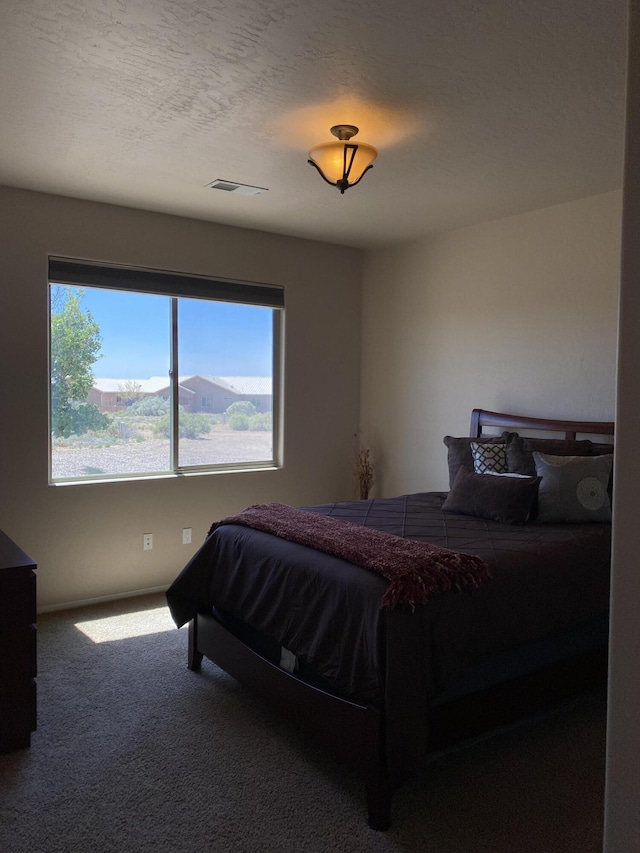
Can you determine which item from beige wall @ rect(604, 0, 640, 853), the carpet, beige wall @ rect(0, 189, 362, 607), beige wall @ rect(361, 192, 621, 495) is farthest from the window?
beige wall @ rect(604, 0, 640, 853)

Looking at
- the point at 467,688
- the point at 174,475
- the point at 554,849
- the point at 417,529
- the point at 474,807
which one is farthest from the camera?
the point at 174,475

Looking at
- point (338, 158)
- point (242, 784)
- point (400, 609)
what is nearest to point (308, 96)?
point (338, 158)

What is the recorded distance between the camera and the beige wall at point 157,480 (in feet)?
12.8

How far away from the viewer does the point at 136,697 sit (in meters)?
2.95

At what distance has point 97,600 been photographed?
167 inches

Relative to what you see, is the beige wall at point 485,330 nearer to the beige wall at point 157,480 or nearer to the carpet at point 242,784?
the beige wall at point 157,480

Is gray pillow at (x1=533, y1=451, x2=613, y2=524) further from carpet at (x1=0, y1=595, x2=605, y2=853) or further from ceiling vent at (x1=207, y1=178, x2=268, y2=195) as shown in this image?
ceiling vent at (x1=207, y1=178, x2=268, y2=195)

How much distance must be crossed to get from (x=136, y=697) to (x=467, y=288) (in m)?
3.37

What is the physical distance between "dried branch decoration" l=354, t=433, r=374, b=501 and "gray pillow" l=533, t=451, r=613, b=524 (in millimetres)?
2097

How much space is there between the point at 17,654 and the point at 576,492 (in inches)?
104

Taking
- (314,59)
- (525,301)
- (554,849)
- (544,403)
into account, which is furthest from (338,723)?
(525,301)

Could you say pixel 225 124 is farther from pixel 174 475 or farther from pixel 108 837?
pixel 108 837

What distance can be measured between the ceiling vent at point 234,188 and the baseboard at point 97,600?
2.66 meters

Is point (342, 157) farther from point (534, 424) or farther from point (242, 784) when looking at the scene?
point (242, 784)
